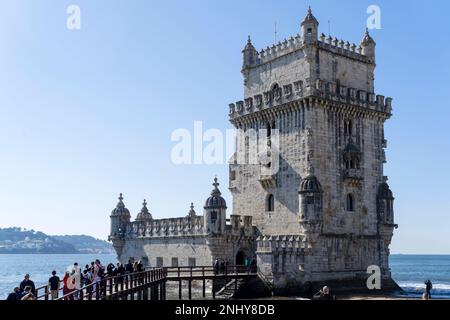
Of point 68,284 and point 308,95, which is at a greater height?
point 308,95

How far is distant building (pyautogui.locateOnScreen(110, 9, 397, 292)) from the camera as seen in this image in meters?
46.5

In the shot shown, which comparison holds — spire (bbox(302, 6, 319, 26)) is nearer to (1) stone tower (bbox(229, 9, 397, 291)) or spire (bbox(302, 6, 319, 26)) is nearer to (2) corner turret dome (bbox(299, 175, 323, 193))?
(1) stone tower (bbox(229, 9, 397, 291))

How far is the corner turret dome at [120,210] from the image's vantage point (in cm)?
6369

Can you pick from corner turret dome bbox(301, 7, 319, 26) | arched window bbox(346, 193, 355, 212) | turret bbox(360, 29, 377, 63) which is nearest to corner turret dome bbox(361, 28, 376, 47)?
turret bbox(360, 29, 377, 63)

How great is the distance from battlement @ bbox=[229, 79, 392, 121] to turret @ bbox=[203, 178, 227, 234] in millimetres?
8346

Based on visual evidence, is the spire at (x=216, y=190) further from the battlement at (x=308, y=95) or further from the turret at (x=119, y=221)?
the turret at (x=119, y=221)

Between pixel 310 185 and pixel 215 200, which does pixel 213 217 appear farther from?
pixel 310 185

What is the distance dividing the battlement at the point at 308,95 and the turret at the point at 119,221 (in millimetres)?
16861

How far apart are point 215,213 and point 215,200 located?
1.13 metres

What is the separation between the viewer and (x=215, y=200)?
167 ft

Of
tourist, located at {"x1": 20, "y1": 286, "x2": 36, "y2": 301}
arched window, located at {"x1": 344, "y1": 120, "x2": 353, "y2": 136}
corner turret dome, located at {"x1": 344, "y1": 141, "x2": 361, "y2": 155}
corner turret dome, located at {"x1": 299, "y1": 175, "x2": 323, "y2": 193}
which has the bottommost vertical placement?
tourist, located at {"x1": 20, "y1": 286, "x2": 36, "y2": 301}

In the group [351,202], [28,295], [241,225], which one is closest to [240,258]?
[241,225]

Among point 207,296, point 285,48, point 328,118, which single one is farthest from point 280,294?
point 285,48

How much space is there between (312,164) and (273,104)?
22.5 ft
